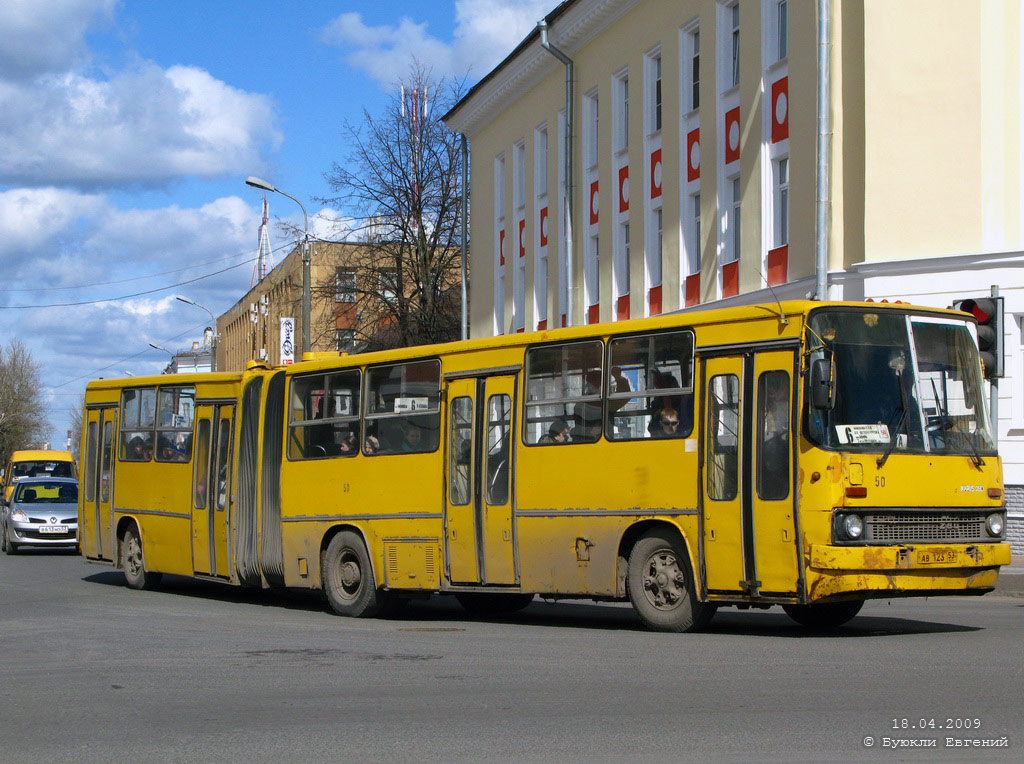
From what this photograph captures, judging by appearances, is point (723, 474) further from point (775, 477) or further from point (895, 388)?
point (895, 388)

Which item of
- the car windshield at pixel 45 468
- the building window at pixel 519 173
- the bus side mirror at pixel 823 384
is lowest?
the car windshield at pixel 45 468

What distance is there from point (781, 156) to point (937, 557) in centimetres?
1672

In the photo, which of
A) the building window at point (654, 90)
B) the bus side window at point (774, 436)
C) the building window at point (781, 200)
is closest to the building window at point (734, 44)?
the building window at point (781, 200)

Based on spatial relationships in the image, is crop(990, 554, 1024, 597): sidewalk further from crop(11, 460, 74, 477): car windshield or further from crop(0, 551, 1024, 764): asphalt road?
crop(11, 460, 74, 477): car windshield

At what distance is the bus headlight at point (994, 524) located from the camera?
459 inches

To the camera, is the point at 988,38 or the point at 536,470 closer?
the point at 536,470

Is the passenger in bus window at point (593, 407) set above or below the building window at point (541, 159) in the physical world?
below

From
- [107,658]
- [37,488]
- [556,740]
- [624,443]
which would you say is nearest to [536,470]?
[624,443]

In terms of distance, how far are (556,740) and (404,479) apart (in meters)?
7.74

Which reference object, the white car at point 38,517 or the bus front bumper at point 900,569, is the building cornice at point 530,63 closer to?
the white car at point 38,517

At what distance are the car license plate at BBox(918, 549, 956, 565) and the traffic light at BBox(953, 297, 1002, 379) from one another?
2.13 meters

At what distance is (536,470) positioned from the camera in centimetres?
1334

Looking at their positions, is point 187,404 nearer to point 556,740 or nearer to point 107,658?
point 107,658

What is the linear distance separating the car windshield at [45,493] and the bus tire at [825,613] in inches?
865
